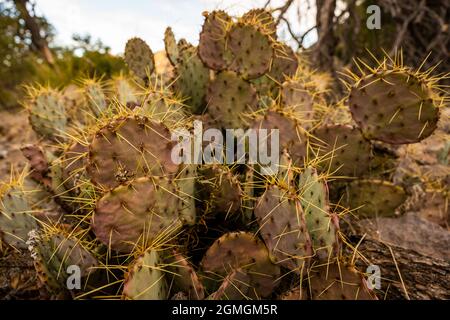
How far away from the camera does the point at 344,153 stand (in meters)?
2.15

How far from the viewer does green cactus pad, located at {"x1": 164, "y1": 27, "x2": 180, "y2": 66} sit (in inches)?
102

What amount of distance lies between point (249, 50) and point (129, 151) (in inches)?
→ 41.6

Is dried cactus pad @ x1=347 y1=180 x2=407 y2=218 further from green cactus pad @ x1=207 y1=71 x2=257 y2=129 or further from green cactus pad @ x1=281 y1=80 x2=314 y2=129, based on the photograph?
green cactus pad @ x1=207 y1=71 x2=257 y2=129

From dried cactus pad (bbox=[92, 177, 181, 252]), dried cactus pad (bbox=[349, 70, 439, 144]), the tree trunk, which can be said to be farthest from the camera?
dried cactus pad (bbox=[349, 70, 439, 144])

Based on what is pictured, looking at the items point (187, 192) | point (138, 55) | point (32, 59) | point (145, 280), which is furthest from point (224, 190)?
point (32, 59)

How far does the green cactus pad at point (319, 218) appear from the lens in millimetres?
1452

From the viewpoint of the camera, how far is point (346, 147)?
2145 millimetres

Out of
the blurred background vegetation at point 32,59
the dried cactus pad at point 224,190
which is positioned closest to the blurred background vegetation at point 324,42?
the blurred background vegetation at point 32,59

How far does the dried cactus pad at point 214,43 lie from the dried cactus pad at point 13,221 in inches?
46.9

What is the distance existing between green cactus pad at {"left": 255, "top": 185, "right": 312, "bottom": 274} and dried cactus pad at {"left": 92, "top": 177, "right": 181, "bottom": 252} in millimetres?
327

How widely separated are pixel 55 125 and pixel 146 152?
1.56m

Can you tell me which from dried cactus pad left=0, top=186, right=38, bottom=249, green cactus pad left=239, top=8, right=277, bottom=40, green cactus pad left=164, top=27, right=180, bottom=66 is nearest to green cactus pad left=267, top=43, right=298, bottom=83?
green cactus pad left=239, top=8, right=277, bottom=40

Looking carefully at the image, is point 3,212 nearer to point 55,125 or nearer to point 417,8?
point 55,125

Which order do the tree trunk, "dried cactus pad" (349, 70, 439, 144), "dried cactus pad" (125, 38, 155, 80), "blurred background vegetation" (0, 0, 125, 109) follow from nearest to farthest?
the tree trunk < "dried cactus pad" (349, 70, 439, 144) < "dried cactus pad" (125, 38, 155, 80) < "blurred background vegetation" (0, 0, 125, 109)
